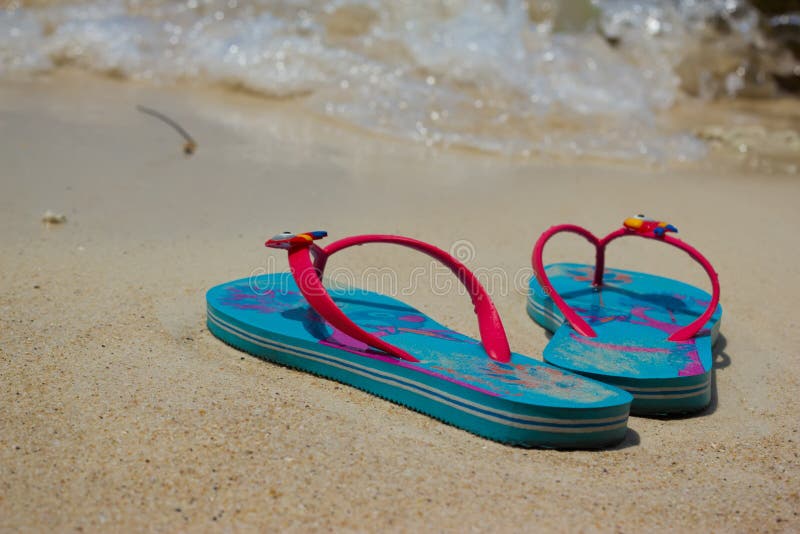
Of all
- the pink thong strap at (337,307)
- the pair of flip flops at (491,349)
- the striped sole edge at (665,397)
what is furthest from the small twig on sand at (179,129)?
the striped sole edge at (665,397)

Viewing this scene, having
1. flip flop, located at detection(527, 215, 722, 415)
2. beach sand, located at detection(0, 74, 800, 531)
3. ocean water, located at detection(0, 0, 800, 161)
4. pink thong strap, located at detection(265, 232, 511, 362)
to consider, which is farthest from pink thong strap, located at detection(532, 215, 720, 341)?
ocean water, located at detection(0, 0, 800, 161)

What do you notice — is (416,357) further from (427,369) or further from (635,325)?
(635,325)

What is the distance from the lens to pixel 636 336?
219 centimetres

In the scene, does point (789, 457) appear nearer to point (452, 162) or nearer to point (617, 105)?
point (452, 162)

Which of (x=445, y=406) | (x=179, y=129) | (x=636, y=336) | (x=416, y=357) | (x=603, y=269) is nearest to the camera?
(x=445, y=406)

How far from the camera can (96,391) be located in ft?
5.71

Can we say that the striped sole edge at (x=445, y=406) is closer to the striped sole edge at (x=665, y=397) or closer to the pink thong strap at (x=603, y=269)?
the striped sole edge at (x=665, y=397)

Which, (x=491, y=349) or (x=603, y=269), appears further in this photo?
(x=603, y=269)

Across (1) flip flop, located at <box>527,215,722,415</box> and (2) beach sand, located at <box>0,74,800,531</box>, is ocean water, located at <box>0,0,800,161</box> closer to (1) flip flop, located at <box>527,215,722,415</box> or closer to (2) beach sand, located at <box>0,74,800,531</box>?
(2) beach sand, located at <box>0,74,800,531</box>

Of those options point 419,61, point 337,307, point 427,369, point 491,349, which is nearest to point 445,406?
point 427,369

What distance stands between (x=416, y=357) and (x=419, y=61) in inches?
139

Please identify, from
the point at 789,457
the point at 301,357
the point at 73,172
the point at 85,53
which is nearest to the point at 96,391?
the point at 301,357

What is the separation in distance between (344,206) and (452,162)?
39.0 inches

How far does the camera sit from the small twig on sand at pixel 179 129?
364 cm
